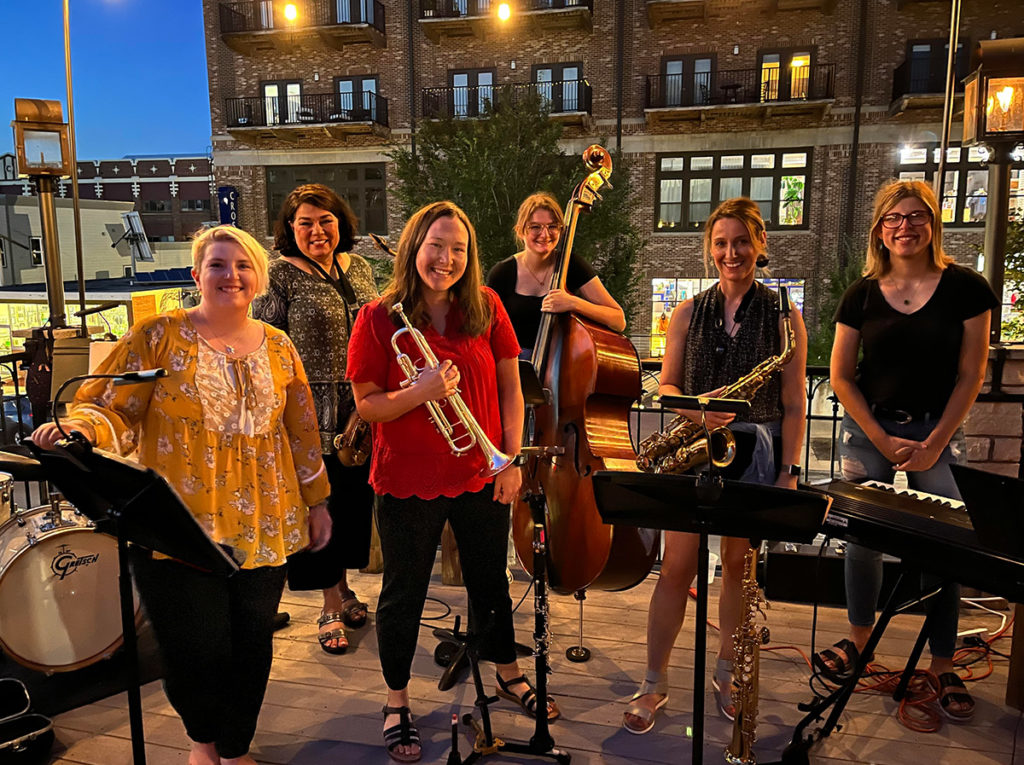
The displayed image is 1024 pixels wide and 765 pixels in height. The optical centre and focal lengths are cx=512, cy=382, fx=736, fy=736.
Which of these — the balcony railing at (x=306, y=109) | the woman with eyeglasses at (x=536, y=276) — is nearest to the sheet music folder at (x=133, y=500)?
the woman with eyeglasses at (x=536, y=276)

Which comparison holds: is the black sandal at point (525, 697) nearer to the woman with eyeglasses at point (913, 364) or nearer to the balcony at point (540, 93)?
the woman with eyeglasses at point (913, 364)

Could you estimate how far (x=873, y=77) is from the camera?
15.2 metres

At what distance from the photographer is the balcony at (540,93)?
51.4ft

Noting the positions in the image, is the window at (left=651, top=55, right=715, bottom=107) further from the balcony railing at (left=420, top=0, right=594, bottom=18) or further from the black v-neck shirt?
the black v-neck shirt

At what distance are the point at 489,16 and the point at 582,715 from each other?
16.2 meters

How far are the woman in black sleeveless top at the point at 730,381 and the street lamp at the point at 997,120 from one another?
1639 millimetres

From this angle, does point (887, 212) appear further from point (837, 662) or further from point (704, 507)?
point (837, 662)

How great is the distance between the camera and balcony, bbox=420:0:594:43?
615 inches

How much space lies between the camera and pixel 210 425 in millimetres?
2133

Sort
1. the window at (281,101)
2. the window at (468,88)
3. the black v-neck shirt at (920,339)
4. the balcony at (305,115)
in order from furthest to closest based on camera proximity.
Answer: the window at (281,101)
the balcony at (305,115)
the window at (468,88)
the black v-neck shirt at (920,339)

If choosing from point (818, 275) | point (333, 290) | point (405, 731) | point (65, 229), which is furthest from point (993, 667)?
point (65, 229)

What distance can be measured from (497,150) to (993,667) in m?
9.93

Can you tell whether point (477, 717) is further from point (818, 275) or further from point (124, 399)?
point (818, 275)

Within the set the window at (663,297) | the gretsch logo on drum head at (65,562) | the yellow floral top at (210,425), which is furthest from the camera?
the window at (663,297)
